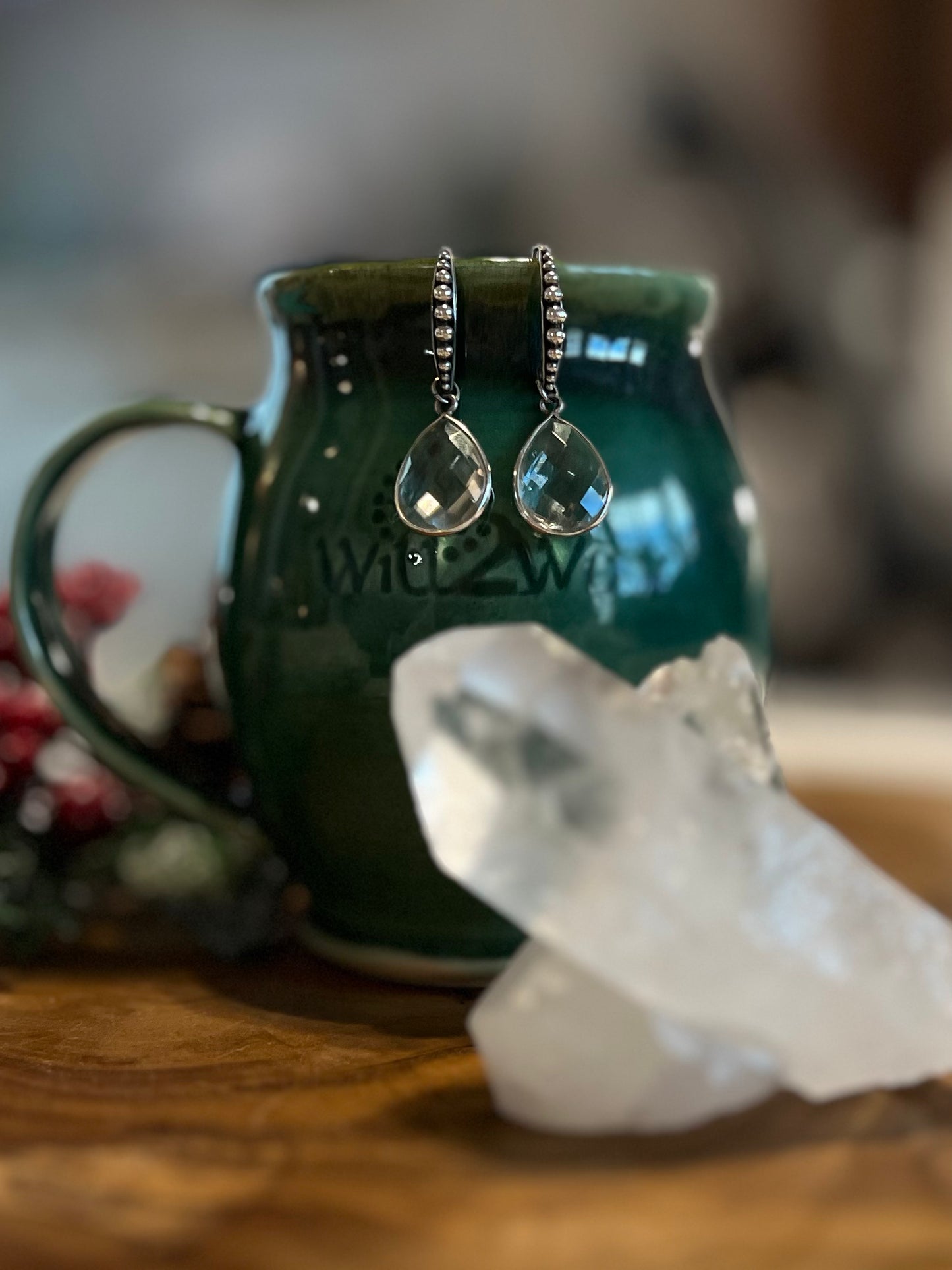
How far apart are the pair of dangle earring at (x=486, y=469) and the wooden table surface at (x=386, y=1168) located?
7.1 inches

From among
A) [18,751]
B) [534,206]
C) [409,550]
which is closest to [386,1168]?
[409,550]

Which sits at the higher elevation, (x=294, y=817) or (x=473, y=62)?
(x=473, y=62)

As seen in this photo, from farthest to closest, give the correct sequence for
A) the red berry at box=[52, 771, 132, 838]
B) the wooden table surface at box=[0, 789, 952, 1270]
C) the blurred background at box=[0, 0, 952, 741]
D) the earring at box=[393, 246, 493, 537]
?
the blurred background at box=[0, 0, 952, 741], the red berry at box=[52, 771, 132, 838], the earring at box=[393, 246, 493, 537], the wooden table surface at box=[0, 789, 952, 1270]

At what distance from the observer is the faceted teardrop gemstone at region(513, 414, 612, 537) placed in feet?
1.33

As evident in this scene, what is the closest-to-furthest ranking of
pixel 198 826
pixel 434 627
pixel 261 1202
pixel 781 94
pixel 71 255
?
pixel 261 1202, pixel 434 627, pixel 198 826, pixel 71 255, pixel 781 94

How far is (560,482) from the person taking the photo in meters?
0.41

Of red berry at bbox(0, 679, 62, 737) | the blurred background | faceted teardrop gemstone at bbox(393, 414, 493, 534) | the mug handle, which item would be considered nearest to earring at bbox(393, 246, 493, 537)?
faceted teardrop gemstone at bbox(393, 414, 493, 534)

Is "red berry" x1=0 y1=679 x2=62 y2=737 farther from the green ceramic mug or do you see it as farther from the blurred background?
the blurred background

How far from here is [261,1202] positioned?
0.29 m

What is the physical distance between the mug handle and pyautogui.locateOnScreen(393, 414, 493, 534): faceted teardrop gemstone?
0.35 feet

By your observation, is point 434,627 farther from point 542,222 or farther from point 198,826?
point 542,222

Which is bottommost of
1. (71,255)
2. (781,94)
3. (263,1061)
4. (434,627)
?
(263,1061)

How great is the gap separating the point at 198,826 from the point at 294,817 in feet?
0.34

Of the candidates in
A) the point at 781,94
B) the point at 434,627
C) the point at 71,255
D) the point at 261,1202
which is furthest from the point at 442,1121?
the point at 781,94
